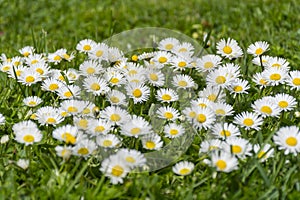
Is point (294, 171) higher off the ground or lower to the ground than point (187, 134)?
lower

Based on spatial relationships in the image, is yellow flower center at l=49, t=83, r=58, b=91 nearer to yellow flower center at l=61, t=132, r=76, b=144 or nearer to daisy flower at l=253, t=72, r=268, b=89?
yellow flower center at l=61, t=132, r=76, b=144

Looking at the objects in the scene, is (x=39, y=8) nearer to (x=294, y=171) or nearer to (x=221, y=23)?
(x=221, y=23)

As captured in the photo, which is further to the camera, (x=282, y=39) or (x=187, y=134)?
(x=282, y=39)

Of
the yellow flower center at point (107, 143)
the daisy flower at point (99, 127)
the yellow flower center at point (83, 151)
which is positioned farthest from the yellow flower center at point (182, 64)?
the yellow flower center at point (83, 151)

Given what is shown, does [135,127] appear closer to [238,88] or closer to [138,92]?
[138,92]

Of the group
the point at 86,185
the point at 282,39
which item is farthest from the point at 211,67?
the point at 282,39

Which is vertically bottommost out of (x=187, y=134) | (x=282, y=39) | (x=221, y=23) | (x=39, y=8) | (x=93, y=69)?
(x=187, y=134)

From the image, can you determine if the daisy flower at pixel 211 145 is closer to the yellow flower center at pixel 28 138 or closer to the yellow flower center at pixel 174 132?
the yellow flower center at pixel 174 132
